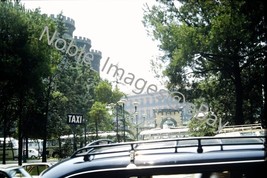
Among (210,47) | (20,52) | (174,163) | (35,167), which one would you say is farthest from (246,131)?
(20,52)

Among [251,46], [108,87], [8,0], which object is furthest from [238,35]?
[108,87]

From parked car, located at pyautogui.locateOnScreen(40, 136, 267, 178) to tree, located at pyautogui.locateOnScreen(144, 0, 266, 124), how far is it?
18.4 meters

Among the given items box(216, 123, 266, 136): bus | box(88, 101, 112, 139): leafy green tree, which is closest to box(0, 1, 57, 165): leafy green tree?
box(88, 101, 112, 139): leafy green tree

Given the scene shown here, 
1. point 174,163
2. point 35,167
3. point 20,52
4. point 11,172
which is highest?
point 20,52

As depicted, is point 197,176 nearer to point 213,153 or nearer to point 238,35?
point 213,153

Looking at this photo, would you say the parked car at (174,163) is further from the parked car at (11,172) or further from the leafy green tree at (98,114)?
the leafy green tree at (98,114)

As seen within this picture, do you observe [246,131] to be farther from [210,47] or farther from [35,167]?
[210,47]

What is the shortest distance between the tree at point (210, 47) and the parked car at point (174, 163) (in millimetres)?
18369

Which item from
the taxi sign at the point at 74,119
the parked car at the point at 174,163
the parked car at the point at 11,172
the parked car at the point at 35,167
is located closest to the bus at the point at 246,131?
the taxi sign at the point at 74,119

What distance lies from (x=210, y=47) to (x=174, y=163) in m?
21.9

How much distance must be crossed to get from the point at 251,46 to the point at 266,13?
76.4 feet

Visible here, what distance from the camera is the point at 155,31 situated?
2780 cm

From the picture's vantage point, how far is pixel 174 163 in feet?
8.79

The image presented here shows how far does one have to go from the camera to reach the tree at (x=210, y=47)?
22.6m
